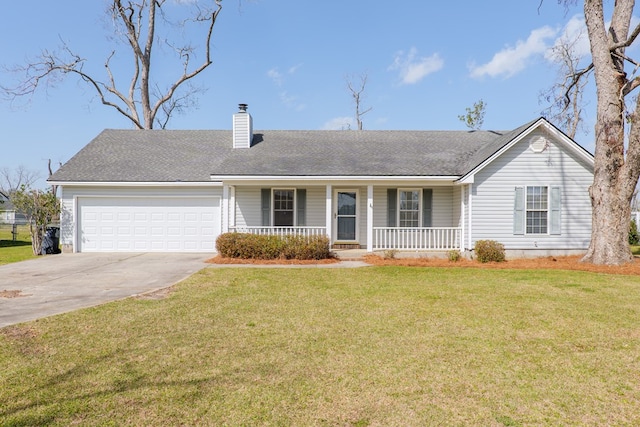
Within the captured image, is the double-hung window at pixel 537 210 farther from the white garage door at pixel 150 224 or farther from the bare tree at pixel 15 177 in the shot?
the bare tree at pixel 15 177

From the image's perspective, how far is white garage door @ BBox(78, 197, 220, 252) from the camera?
1454 centimetres

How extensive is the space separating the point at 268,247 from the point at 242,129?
6430 mm

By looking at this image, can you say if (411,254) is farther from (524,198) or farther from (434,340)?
(434,340)

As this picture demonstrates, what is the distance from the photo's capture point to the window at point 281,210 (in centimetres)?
1471

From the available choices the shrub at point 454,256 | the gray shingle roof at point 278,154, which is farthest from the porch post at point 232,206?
the shrub at point 454,256

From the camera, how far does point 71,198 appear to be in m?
14.4

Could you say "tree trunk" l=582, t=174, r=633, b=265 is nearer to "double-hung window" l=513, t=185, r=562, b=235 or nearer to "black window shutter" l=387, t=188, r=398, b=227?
"double-hung window" l=513, t=185, r=562, b=235

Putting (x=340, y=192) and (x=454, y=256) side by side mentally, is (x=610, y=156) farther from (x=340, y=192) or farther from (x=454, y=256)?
(x=340, y=192)

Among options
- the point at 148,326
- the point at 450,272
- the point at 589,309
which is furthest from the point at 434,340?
the point at 450,272

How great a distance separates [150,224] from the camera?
47.9ft

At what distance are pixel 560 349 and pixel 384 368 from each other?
237cm

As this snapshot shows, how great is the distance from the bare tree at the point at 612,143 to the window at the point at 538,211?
138 centimetres

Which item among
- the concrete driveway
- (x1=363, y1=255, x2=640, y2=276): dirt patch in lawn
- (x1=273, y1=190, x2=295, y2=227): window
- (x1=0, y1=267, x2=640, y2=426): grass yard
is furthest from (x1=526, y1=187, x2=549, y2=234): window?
the concrete driveway

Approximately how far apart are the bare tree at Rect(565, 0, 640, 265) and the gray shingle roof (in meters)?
2.41
